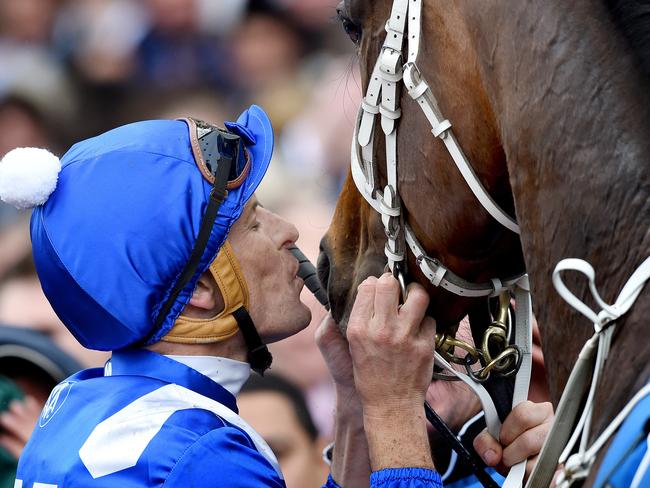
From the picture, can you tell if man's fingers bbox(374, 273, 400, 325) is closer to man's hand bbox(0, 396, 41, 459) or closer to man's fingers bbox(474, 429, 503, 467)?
man's fingers bbox(474, 429, 503, 467)

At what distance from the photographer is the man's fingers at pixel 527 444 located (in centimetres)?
223

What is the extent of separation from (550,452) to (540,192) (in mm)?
436

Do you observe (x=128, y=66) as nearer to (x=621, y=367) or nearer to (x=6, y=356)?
(x=6, y=356)

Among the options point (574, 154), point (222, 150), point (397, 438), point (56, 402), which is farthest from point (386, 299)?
point (56, 402)

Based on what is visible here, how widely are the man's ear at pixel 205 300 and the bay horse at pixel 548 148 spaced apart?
1.69 feet

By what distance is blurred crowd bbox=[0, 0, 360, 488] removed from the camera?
3.80 m

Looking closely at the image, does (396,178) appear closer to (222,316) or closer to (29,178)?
(222,316)

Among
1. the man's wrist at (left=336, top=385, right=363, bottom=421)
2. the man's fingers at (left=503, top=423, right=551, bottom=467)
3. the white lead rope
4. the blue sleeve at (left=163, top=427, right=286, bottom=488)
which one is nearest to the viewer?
the white lead rope

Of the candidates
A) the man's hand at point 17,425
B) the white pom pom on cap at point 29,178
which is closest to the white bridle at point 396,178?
the white pom pom on cap at point 29,178

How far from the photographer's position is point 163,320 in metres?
2.21

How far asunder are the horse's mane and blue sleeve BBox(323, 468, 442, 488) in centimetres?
92

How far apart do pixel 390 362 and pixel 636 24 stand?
0.88m

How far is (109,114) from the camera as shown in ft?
13.6

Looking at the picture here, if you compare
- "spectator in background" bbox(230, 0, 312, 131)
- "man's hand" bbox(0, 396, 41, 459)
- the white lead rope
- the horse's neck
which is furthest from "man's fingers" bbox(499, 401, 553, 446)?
"man's hand" bbox(0, 396, 41, 459)
